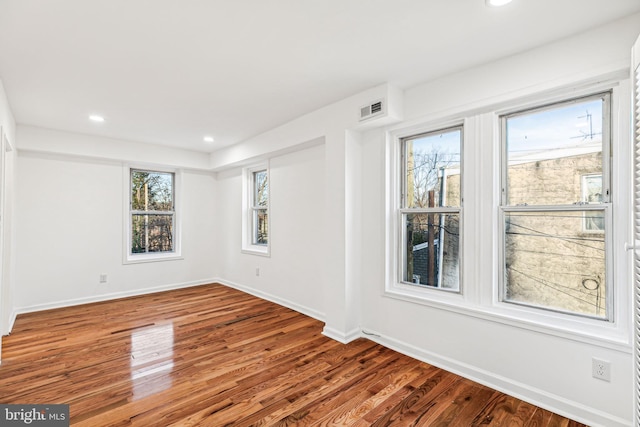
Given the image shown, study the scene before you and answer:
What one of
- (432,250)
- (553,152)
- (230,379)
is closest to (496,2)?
(553,152)

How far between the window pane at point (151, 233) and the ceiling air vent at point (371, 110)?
4.22 meters

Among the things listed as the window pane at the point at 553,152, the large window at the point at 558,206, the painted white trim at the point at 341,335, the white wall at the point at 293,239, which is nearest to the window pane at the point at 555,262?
the large window at the point at 558,206

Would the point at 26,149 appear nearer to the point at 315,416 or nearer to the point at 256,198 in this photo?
the point at 256,198

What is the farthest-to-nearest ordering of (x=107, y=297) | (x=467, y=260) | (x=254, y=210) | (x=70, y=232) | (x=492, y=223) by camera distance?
1. (x=254, y=210)
2. (x=107, y=297)
3. (x=70, y=232)
4. (x=467, y=260)
5. (x=492, y=223)

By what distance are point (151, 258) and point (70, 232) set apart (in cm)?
118

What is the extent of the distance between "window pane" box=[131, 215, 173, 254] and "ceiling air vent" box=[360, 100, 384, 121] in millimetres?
4217

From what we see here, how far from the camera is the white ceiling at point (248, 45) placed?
5.92 ft

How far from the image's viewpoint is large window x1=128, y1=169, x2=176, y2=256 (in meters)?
5.24

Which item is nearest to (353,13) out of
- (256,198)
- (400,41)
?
(400,41)

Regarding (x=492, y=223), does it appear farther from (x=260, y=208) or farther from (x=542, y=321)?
(x=260, y=208)

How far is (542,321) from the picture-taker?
2.18 m

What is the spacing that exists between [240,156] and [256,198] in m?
0.78
